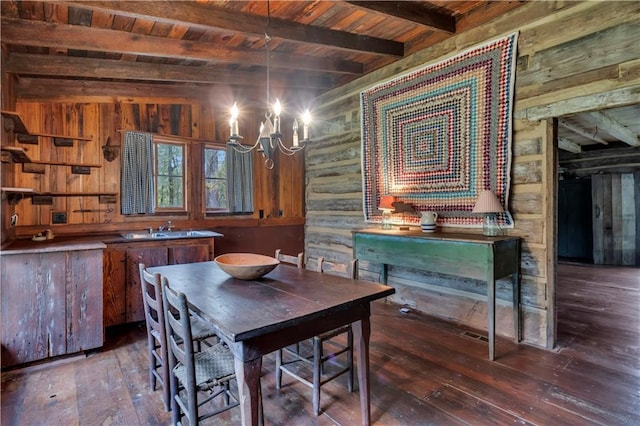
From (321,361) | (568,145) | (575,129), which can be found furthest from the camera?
(568,145)

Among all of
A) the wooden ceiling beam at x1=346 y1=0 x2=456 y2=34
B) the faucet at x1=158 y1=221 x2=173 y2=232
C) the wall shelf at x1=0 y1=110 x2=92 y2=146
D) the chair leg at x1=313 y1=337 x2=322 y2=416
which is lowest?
the chair leg at x1=313 y1=337 x2=322 y2=416

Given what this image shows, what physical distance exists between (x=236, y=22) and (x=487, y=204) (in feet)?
8.83

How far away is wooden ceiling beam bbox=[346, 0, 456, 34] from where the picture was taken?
8.86 ft

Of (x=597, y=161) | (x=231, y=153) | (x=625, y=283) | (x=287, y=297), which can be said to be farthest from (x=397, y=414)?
(x=597, y=161)

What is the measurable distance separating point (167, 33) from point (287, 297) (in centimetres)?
281

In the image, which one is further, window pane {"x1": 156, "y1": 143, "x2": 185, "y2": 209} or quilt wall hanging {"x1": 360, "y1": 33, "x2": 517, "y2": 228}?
window pane {"x1": 156, "y1": 143, "x2": 185, "y2": 209}

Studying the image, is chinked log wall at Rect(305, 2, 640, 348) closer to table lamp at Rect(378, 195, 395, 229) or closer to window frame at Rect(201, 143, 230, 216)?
table lamp at Rect(378, 195, 395, 229)

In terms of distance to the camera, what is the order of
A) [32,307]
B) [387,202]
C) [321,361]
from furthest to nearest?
[387,202] < [32,307] < [321,361]

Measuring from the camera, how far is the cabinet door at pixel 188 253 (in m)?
3.55

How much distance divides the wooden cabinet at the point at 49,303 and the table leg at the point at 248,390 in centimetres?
213

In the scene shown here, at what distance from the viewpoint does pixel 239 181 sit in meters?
4.78

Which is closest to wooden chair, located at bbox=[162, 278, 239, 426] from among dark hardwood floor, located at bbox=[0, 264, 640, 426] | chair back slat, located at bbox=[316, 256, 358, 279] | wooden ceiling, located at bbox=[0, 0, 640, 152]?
dark hardwood floor, located at bbox=[0, 264, 640, 426]

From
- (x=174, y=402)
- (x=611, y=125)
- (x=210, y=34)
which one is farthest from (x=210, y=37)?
(x=611, y=125)

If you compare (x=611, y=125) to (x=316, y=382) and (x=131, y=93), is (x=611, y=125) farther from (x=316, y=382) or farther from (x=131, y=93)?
(x=131, y=93)
